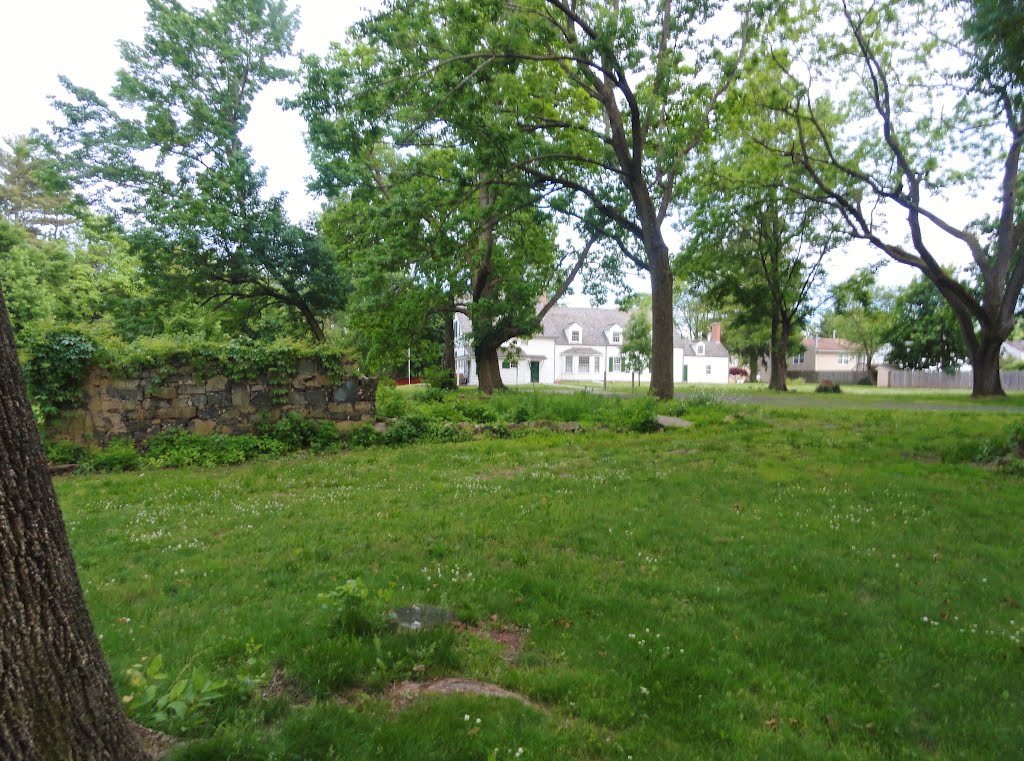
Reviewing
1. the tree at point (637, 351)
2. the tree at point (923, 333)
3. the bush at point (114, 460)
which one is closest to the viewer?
the bush at point (114, 460)

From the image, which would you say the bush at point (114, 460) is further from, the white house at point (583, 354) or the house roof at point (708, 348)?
the house roof at point (708, 348)

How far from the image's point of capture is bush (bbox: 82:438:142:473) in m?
9.16

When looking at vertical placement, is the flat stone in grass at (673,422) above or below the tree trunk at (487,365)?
below

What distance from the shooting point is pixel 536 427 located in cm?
1246

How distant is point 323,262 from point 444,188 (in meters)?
8.49

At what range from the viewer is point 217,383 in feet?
34.6

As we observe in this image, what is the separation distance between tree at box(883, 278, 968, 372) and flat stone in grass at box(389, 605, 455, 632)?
163 feet

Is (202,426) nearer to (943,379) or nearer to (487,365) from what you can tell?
(487,365)

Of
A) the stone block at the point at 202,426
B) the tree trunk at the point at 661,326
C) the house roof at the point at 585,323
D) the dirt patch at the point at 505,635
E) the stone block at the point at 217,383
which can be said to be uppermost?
the house roof at the point at 585,323

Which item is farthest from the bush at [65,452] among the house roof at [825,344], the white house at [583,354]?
the house roof at [825,344]

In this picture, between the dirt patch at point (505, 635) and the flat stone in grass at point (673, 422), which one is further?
the flat stone in grass at point (673, 422)

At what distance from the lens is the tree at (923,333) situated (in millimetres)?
42875

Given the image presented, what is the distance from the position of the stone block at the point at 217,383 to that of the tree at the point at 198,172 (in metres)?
11.5

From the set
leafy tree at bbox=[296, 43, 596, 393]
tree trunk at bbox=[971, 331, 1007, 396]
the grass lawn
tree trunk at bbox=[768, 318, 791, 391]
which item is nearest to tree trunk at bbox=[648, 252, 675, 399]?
leafy tree at bbox=[296, 43, 596, 393]
